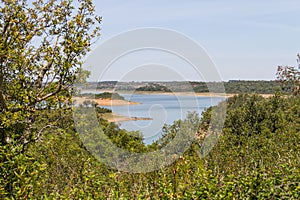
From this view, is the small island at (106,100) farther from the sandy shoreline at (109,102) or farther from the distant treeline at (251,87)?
the distant treeline at (251,87)

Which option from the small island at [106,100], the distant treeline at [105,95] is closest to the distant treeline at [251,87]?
the small island at [106,100]

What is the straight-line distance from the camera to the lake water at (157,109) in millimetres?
8875

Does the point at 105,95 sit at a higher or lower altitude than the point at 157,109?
higher

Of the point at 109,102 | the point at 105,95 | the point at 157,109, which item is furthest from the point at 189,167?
the point at 105,95

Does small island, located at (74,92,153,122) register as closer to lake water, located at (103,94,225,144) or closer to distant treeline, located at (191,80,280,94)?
lake water, located at (103,94,225,144)

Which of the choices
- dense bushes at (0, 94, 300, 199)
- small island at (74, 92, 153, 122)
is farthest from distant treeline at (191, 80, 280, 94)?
small island at (74, 92, 153, 122)

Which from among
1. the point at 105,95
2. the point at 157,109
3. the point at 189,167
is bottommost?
the point at 189,167

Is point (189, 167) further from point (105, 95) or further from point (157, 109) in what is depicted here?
point (105, 95)

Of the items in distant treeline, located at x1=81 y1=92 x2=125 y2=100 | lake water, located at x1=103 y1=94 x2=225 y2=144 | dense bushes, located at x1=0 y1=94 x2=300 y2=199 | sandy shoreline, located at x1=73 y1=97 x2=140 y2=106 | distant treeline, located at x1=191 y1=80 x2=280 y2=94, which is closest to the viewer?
dense bushes, located at x1=0 y1=94 x2=300 y2=199

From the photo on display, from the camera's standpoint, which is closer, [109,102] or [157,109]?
[109,102]

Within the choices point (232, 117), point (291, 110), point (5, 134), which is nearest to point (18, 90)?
point (5, 134)

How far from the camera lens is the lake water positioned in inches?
349

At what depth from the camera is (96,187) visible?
18.7 ft

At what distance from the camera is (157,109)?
9.51 m
